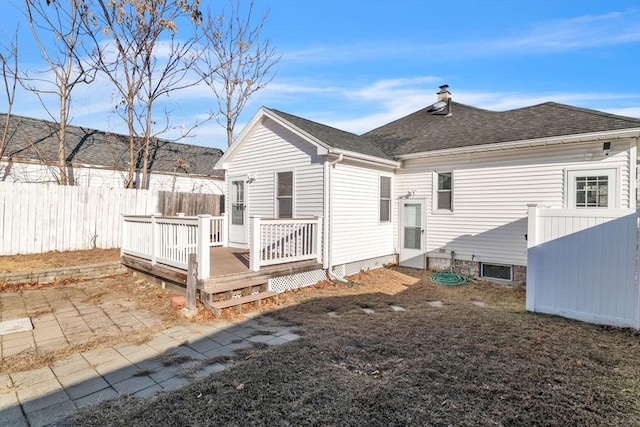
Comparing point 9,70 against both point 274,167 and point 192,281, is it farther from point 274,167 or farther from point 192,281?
point 192,281

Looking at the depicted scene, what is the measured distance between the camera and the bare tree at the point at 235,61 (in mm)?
16125

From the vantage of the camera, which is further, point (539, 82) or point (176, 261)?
point (539, 82)

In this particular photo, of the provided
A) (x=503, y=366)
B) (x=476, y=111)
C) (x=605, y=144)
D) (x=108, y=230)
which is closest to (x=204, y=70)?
(x=108, y=230)

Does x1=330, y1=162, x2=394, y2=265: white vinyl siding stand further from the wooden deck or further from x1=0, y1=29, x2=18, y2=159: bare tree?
x1=0, y1=29, x2=18, y2=159: bare tree

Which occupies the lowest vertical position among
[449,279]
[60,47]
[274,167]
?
[449,279]

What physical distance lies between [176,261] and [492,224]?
7.49 m

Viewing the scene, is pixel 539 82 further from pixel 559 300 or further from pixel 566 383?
pixel 566 383

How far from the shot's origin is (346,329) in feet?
15.3

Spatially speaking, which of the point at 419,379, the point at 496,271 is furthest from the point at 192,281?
the point at 496,271

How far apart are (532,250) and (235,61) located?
16.4 metres

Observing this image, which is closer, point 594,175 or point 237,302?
point 237,302

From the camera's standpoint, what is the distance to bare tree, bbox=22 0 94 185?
10.7m

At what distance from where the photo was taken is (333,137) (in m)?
8.50

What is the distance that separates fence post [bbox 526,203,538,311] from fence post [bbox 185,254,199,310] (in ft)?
18.5
